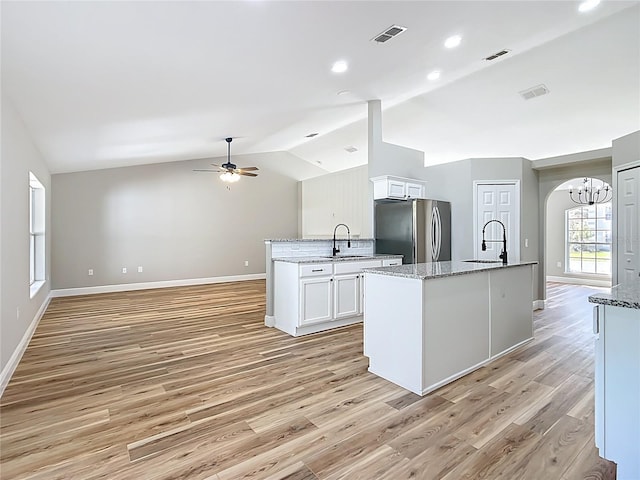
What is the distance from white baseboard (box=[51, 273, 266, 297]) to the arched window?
8293mm

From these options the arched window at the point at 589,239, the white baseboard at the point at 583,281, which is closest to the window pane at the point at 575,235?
the arched window at the point at 589,239

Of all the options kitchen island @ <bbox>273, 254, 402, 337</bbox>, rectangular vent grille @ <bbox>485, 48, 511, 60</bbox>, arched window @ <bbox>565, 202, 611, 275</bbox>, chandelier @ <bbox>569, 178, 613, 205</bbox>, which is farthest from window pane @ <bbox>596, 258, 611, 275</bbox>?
kitchen island @ <bbox>273, 254, 402, 337</bbox>

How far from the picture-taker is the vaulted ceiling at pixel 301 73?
2318mm

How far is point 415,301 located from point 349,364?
41.3 inches

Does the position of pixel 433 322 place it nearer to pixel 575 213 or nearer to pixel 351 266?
pixel 351 266

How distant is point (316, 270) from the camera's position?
4.23 m

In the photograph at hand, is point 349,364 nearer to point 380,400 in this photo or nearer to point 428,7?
point 380,400

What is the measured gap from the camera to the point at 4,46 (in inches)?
84.2

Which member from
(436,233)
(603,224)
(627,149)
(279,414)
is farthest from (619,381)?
(603,224)

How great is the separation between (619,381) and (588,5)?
3.50 metres

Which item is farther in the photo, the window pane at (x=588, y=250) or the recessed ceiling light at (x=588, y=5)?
the window pane at (x=588, y=250)

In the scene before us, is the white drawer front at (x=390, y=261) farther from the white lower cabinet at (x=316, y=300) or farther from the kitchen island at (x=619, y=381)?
the kitchen island at (x=619, y=381)

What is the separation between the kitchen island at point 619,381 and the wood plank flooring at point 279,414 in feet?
0.55

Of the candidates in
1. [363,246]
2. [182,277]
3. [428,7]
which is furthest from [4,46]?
[182,277]
